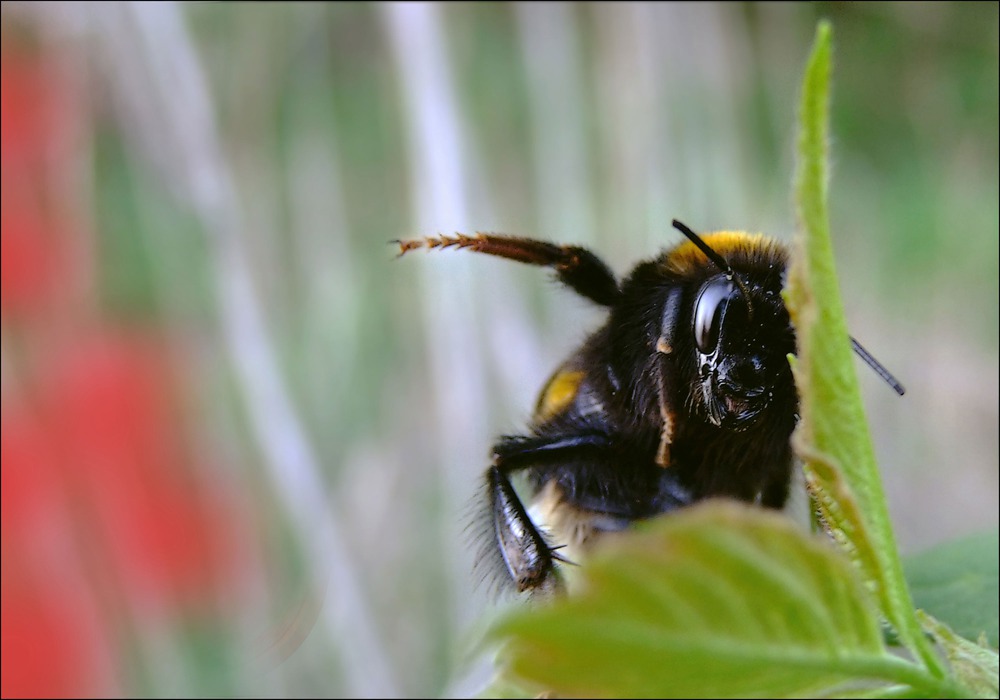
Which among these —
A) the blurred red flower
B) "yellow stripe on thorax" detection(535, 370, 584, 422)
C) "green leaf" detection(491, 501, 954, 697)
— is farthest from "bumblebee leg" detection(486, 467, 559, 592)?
the blurred red flower

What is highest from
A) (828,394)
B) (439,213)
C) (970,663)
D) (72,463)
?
(439,213)

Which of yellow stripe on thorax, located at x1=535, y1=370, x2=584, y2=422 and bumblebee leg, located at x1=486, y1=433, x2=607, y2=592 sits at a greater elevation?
yellow stripe on thorax, located at x1=535, y1=370, x2=584, y2=422

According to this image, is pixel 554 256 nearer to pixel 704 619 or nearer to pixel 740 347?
pixel 740 347

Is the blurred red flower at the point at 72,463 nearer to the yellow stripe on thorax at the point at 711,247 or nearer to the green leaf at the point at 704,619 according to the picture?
the yellow stripe on thorax at the point at 711,247

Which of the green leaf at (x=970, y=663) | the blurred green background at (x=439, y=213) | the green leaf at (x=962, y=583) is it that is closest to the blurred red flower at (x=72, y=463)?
the blurred green background at (x=439, y=213)

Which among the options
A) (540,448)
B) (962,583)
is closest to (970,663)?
(962,583)

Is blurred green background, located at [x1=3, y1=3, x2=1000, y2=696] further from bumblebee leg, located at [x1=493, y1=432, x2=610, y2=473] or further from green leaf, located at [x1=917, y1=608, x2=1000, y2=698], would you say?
green leaf, located at [x1=917, y1=608, x2=1000, y2=698]

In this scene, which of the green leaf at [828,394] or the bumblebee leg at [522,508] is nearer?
the green leaf at [828,394]
